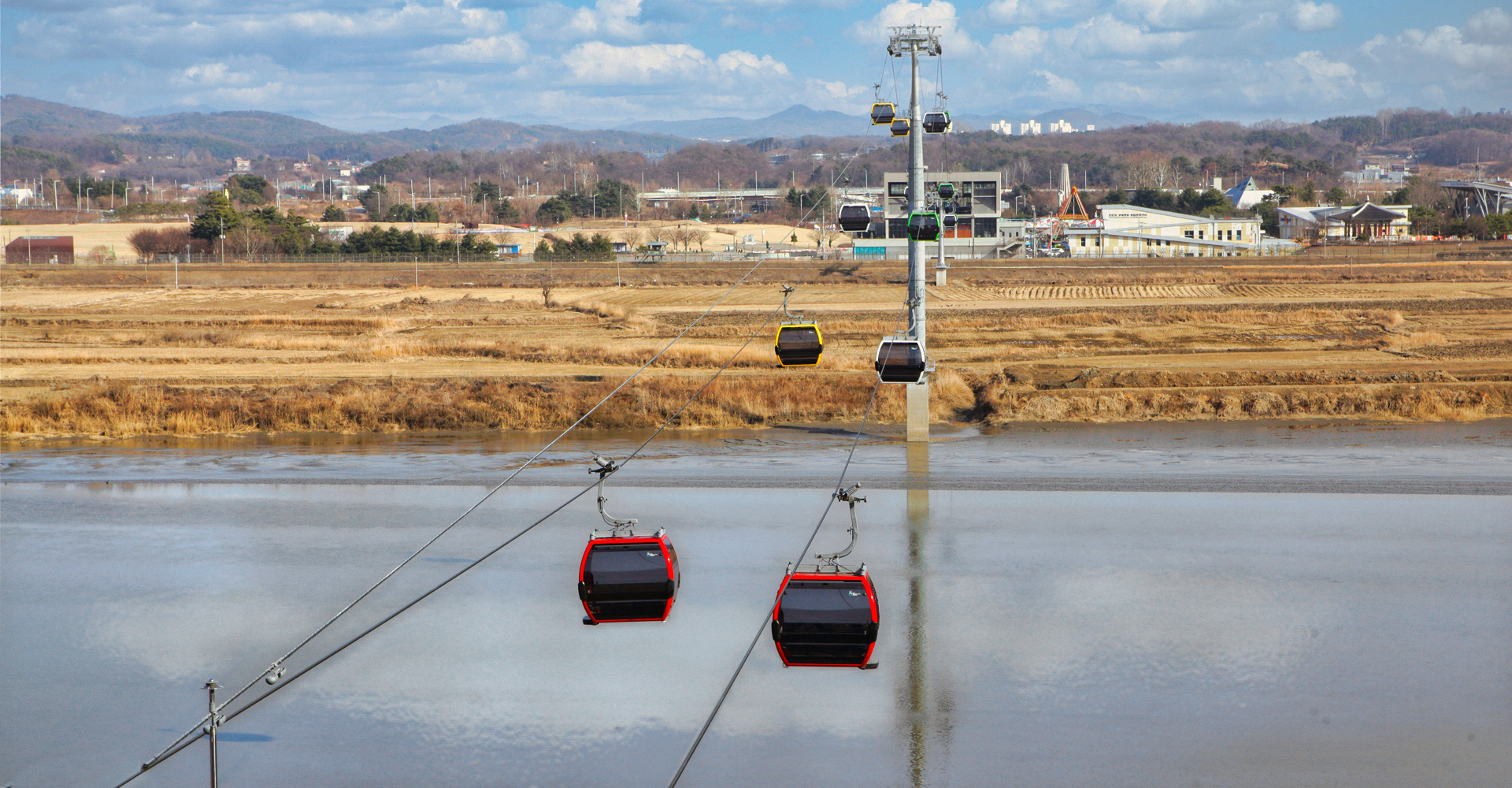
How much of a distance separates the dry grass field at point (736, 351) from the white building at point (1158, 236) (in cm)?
2898

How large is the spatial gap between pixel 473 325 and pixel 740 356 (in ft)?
67.5

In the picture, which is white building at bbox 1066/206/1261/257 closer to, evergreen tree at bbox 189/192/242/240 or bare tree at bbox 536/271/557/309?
bare tree at bbox 536/271/557/309

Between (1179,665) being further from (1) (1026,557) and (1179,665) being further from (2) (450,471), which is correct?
(2) (450,471)

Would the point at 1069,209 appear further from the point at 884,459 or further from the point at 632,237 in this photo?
the point at 884,459

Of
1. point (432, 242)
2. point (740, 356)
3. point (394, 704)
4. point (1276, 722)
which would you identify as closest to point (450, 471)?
point (394, 704)

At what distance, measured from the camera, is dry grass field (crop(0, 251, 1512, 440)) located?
3650 cm

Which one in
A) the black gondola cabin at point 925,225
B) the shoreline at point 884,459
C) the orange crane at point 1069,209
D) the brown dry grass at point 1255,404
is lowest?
the shoreline at point 884,459

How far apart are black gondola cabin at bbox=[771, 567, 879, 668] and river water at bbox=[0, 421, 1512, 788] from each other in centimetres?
300

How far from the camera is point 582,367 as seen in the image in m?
45.7

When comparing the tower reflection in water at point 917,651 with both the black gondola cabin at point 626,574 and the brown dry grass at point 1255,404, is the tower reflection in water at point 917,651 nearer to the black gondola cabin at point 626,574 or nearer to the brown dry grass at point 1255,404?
the black gondola cabin at point 626,574

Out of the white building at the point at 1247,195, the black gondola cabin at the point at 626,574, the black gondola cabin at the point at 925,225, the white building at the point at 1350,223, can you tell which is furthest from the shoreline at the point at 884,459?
the white building at the point at 1247,195

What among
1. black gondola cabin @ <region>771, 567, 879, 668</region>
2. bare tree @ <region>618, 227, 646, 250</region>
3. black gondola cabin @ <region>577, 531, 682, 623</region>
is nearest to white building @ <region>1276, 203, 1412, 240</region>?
bare tree @ <region>618, 227, 646, 250</region>

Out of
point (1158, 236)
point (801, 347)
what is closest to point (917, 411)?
point (801, 347)

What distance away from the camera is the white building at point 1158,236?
106812 millimetres
